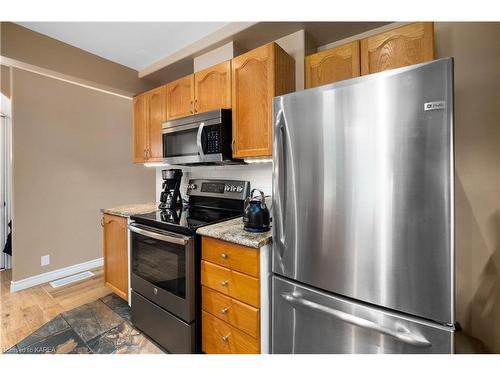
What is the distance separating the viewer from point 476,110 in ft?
4.50

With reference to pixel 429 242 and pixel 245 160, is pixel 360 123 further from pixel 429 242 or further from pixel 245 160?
pixel 245 160

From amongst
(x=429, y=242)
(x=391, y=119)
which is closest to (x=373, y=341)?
(x=429, y=242)

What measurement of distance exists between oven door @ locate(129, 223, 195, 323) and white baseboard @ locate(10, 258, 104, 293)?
1.67 m

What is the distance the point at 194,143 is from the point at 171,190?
634 mm

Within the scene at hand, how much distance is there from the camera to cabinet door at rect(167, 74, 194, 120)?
2045 millimetres

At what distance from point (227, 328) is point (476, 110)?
195cm

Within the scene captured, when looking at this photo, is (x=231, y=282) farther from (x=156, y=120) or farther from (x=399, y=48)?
(x=156, y=120)

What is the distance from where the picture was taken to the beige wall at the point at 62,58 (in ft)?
5.84

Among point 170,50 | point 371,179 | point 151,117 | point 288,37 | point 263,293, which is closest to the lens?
point 371,179

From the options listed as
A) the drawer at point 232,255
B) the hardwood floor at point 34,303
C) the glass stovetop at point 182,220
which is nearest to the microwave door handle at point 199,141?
the glass stovetop at point 182,220

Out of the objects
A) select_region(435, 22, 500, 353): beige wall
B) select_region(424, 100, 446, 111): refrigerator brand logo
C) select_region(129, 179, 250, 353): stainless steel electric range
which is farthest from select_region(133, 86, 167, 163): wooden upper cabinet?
select_region(435, 22, 500, 353): beige wall

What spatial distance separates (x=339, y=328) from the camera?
1045 millimetres

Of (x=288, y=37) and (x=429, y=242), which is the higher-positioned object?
(x=288, y=37)

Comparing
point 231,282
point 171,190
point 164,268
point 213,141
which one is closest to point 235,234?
point 231,282
